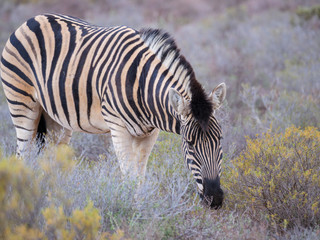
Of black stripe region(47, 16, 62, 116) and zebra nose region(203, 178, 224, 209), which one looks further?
black stripe region(47, 16, 62, 116)

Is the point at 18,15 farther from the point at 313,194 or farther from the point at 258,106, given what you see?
the point at 313,194

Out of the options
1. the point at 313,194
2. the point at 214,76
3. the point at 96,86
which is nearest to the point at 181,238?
the point at 313,194

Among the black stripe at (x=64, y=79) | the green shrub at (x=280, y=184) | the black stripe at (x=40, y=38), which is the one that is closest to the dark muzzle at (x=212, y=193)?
the green shrub at (x=280, y=184)

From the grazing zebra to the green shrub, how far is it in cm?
53

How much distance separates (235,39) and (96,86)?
9.17 m

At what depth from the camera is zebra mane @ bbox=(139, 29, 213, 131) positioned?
339cm

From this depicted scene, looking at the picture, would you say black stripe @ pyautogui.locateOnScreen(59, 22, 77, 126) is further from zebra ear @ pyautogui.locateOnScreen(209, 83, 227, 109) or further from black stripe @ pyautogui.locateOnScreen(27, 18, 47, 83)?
zebra ear @ pyautogui.locateOnScreen(209, 83, 227, 109)

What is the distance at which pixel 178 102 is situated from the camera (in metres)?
3.47

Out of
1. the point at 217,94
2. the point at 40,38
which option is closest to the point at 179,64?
the point at 217,94

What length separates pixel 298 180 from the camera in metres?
3.69

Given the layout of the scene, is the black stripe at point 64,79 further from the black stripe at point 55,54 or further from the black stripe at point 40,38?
the black stripe at point 40,38

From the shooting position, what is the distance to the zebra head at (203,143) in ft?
11.1

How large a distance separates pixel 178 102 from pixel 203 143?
0.42 metres

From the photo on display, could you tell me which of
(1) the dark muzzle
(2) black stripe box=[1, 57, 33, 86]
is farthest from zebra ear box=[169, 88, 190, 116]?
(2) black stripe box=[1, 57, 33, 86]
